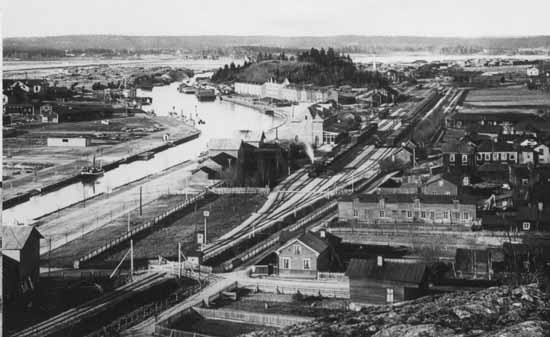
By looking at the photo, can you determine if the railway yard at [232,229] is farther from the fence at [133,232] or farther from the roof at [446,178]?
the roof at [446,178]

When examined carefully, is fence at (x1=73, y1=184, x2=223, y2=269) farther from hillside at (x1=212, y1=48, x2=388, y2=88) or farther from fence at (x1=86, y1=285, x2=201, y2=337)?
hillside at (x1=212, y1=48, x2=388, y2=88)

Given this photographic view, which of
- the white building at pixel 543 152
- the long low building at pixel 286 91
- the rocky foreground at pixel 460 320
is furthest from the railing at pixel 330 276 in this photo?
the long low building at pixel 286 91

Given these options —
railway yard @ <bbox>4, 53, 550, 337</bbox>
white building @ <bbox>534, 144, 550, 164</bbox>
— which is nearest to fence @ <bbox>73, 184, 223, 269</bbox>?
railway yard @ <bbox>4, 53, 550, 337</bbox>

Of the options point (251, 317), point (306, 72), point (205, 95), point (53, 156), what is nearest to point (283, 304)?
point (251, 317)

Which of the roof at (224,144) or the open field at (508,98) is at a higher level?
the open field at (508,98)

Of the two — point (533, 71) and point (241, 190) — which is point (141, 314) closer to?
point (241, 190)

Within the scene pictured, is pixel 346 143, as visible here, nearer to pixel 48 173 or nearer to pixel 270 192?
pixel 270 192

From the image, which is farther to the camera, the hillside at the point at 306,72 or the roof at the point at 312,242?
the hillside at the point at 306,72
